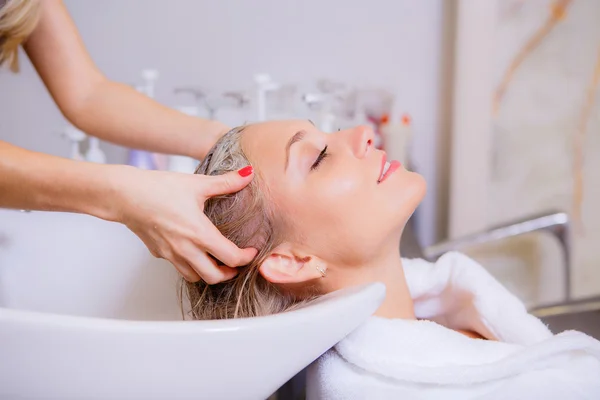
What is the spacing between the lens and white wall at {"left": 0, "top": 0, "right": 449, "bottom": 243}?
6.69 ft

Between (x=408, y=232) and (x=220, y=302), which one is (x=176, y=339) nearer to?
(x=220, y=302)

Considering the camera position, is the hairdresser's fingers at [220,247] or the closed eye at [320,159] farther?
the closed eye at [320,159]

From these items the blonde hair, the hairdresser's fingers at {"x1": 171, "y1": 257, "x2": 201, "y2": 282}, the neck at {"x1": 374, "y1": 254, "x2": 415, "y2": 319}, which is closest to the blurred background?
the blonde hair

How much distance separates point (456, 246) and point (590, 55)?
0.82 metres

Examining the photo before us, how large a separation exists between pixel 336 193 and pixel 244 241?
17cm

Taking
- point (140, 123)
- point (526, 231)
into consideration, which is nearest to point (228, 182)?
point (140, 123)

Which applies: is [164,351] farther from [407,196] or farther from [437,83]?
[437,83]

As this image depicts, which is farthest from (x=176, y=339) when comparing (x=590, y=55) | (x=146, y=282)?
(x=590, y=55)

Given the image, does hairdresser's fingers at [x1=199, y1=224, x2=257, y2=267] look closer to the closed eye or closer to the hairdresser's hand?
the hairdresser's hand

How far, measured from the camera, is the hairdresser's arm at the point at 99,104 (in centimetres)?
120

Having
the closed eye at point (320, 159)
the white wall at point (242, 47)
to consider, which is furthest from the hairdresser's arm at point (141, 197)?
the white wall at point (242, 47)

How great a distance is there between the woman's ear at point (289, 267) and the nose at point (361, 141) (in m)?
0.19

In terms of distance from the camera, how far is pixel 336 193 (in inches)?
36.4

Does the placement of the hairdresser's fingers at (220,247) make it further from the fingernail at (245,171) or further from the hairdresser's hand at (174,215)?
the fingernail at (245,171)
